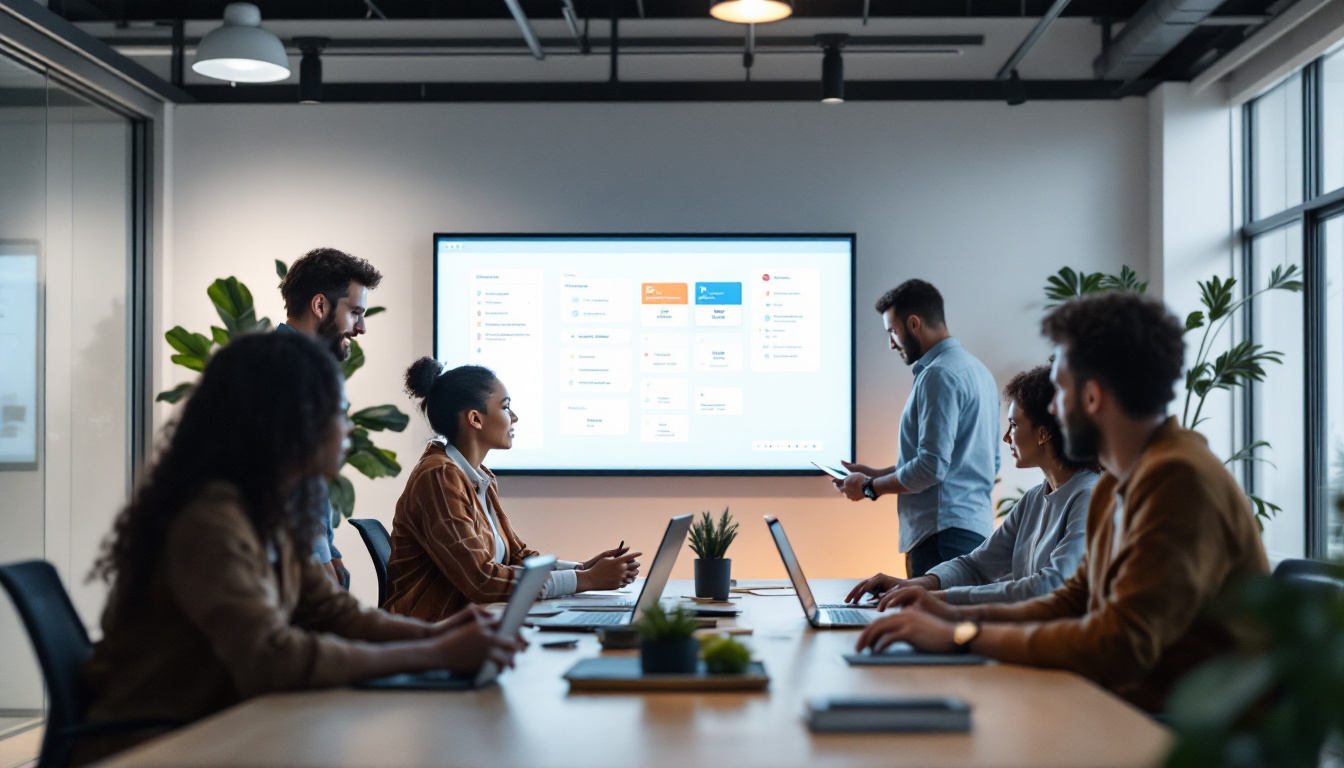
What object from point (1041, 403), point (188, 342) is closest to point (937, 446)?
point (1041, 403)

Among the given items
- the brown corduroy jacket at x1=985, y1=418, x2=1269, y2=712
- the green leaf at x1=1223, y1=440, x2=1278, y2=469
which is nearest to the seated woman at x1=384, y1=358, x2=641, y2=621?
the brown corduroy jacket at x1=985, y1=418, x2=1269, y2=712

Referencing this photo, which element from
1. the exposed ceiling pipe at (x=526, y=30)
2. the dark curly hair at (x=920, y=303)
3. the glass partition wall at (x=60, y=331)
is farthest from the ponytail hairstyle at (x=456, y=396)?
the exposed ceiling pipe at (x=526, y=30)

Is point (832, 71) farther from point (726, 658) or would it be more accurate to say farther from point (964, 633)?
point (726, 658)

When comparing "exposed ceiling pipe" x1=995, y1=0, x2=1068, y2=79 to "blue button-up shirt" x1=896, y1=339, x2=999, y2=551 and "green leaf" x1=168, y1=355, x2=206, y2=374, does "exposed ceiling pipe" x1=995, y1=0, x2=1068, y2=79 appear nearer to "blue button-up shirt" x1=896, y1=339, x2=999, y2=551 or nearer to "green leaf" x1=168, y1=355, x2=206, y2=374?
"blue button-up shirt" x1=896, y1=339, x2=999, y2=551

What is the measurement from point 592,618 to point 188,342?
302cm

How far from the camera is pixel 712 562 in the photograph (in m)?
2.97

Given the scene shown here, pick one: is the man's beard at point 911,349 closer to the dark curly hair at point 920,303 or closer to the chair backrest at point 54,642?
the dark curly hair at point 920,303

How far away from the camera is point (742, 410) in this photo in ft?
17.3

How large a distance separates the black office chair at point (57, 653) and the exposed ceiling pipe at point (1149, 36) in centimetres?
421

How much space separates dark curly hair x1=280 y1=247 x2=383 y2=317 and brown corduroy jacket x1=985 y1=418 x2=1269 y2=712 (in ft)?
7.38

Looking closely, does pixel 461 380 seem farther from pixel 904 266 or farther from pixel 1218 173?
pixel 1218 173

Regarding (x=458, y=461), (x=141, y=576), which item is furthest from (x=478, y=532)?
(x=141, y=576)

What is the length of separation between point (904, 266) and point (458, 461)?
295 centimetres

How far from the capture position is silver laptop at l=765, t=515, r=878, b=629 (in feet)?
7.77
